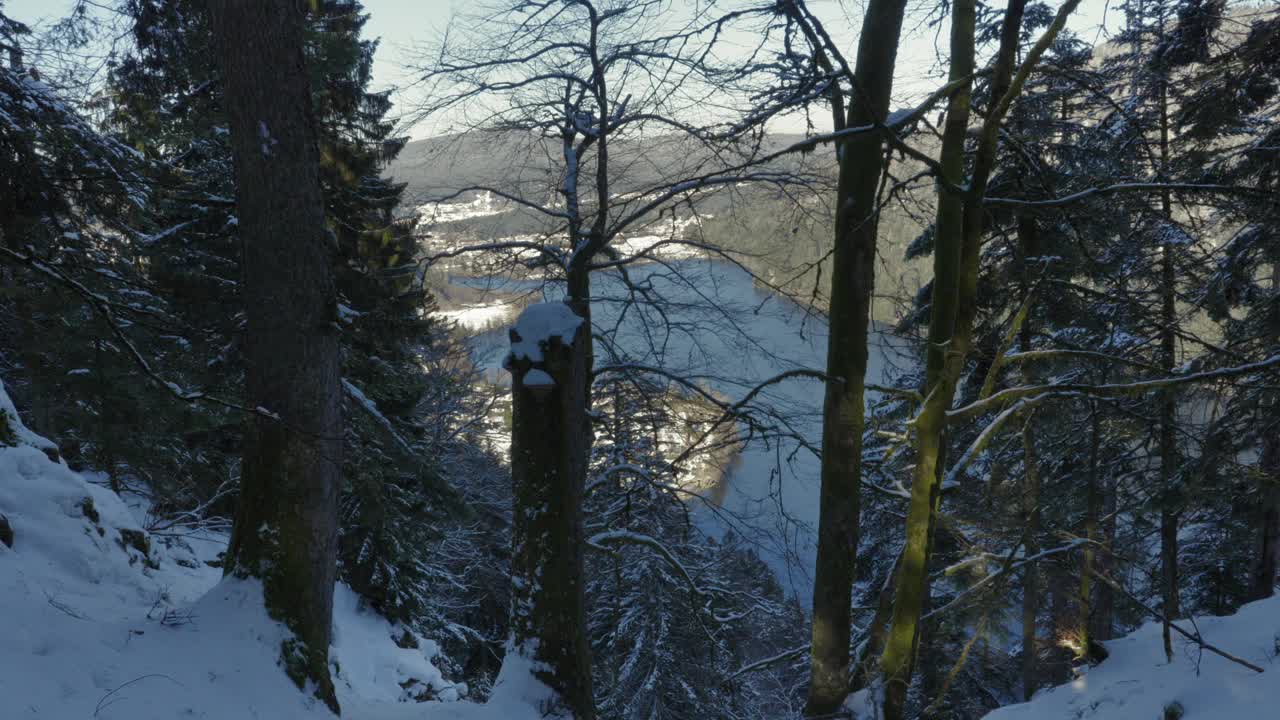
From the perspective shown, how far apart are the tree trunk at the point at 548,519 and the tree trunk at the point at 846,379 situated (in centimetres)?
160

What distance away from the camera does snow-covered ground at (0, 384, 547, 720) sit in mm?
3197

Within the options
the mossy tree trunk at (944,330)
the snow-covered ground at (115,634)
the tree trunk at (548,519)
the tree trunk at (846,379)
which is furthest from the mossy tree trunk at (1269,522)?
the snow-covered ground at (115,634)

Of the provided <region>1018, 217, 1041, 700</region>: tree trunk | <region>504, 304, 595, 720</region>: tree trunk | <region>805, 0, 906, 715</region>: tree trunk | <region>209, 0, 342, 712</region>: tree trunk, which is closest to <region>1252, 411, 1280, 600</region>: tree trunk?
<region>1018, 217, 1041, 700</region>: tree trunk

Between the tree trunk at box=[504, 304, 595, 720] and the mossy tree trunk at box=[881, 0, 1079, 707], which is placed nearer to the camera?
the mossy tree trunk at box=[881, 0, 1079, 707]

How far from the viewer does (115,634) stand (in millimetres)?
3678

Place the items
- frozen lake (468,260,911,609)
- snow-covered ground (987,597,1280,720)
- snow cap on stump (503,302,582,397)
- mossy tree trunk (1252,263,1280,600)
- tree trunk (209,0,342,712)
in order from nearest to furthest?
snow-covered ground (987,597,1280,720) < tree trunk (209,0,342,712) < snow cap on stump (503,302,582,397) < frozen lake (468,260,911,609) < mossy tree trunk (1252,263,1280,600)

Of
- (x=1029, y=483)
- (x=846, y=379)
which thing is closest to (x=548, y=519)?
(x=846, y=379)

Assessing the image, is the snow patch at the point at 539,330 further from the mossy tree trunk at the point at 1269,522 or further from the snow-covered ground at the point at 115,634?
the mossy tree trunk at the point at 1269,522

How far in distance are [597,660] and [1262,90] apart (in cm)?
1521

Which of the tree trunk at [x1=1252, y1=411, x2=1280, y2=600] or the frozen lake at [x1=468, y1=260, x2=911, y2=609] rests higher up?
the frozen lake at [x1=468, y1=260, x2=911, y2=609]

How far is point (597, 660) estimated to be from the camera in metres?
15.3

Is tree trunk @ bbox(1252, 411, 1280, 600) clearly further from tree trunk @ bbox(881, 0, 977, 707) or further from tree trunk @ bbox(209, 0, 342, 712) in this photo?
tree trunk @ bbox(209, 0, 342, 712)

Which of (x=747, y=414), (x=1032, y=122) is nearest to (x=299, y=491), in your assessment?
(x=747, y=414)

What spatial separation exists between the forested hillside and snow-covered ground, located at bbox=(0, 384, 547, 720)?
25 mm
